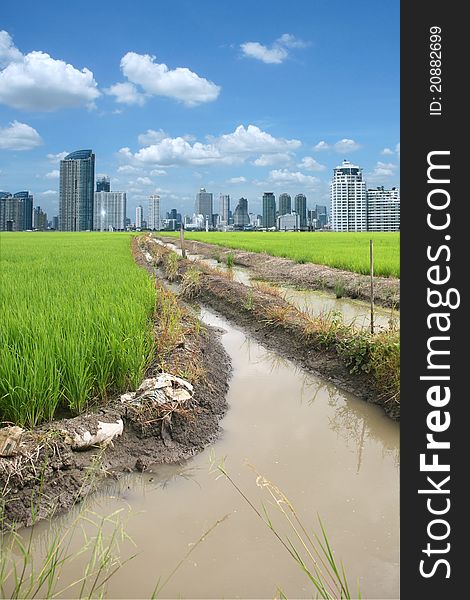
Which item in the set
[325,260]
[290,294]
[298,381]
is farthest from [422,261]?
[325,260]

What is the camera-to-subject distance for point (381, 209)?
67000mm

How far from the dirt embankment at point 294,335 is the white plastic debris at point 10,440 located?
8.86 ft

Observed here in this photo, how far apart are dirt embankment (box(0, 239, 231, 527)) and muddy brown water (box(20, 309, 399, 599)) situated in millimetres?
110

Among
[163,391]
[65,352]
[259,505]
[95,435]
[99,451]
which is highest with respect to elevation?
[65,352]

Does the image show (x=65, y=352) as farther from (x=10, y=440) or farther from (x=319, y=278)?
(x=319, y=278)

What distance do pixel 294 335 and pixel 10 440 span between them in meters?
3.70

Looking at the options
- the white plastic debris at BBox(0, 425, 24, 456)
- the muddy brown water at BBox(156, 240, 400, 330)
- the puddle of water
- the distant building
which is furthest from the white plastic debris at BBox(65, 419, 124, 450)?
the distant building

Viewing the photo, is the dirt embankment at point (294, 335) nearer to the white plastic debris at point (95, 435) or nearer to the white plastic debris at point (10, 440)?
the white plastic debris at point (95, 435)

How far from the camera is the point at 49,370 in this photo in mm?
3207

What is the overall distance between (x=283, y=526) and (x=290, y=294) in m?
7.44

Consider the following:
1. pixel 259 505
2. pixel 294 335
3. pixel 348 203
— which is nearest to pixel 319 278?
pixel 294 335

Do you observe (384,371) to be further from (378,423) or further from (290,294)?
(290,294)

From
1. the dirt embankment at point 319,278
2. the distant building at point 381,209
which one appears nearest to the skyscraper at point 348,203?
the distant building at point 381,209

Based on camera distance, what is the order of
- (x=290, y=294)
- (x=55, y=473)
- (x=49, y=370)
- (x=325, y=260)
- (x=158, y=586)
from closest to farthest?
1. (x=158, y=586)
2. (x=55, y=473)
3. (x=49, y=370)
4. (x=290, y=294)
5. (x=325, y=260)
